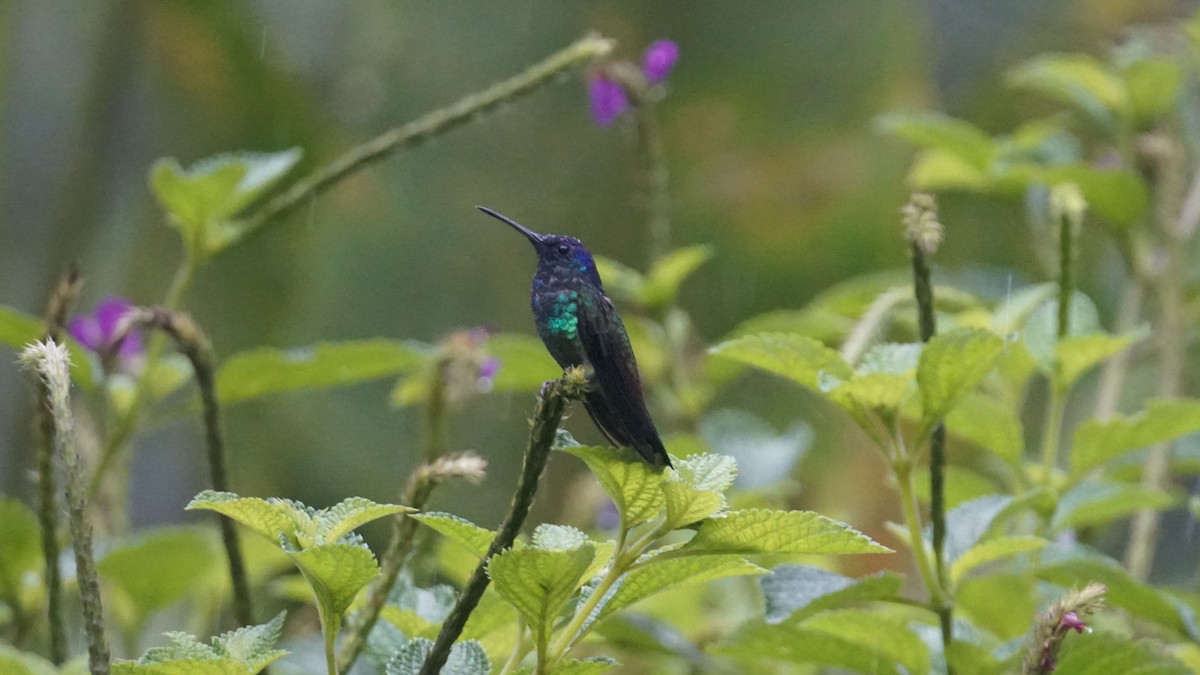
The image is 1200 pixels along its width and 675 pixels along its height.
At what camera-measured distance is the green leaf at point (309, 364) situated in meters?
0.70

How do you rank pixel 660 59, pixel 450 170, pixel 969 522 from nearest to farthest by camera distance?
1. pixel 969 522
2. pixel 660 59
3. pixel 450 170

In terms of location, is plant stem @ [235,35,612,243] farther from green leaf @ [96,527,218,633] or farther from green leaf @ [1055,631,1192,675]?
green leaf @ [1055,631,1192,675]

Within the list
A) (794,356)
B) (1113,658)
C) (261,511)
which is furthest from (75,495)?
(1113,658)

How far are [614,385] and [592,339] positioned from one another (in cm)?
2

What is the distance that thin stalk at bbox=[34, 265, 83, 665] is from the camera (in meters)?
0.51

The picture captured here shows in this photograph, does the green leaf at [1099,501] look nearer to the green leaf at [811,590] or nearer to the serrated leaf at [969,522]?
the serrated leaf at [969,522]

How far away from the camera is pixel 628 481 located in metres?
0.40

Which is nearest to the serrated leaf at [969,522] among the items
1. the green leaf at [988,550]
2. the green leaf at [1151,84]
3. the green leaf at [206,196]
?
the green leaf at [988,550]

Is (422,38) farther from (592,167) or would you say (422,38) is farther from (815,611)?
(815,611)

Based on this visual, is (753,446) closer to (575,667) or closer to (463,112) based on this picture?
(463,112)

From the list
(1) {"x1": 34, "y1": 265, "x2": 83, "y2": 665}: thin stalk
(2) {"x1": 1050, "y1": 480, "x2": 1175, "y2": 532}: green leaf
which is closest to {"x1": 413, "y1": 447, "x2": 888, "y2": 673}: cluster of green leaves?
(1) {"x1": 34, "y1": 265, "x2": 83, "y2": 665}: thin stalk

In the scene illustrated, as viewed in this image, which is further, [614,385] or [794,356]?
[794,356]

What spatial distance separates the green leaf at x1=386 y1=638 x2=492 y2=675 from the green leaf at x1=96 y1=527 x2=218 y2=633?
1.13ft

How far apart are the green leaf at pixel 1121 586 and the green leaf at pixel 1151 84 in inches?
23.3
